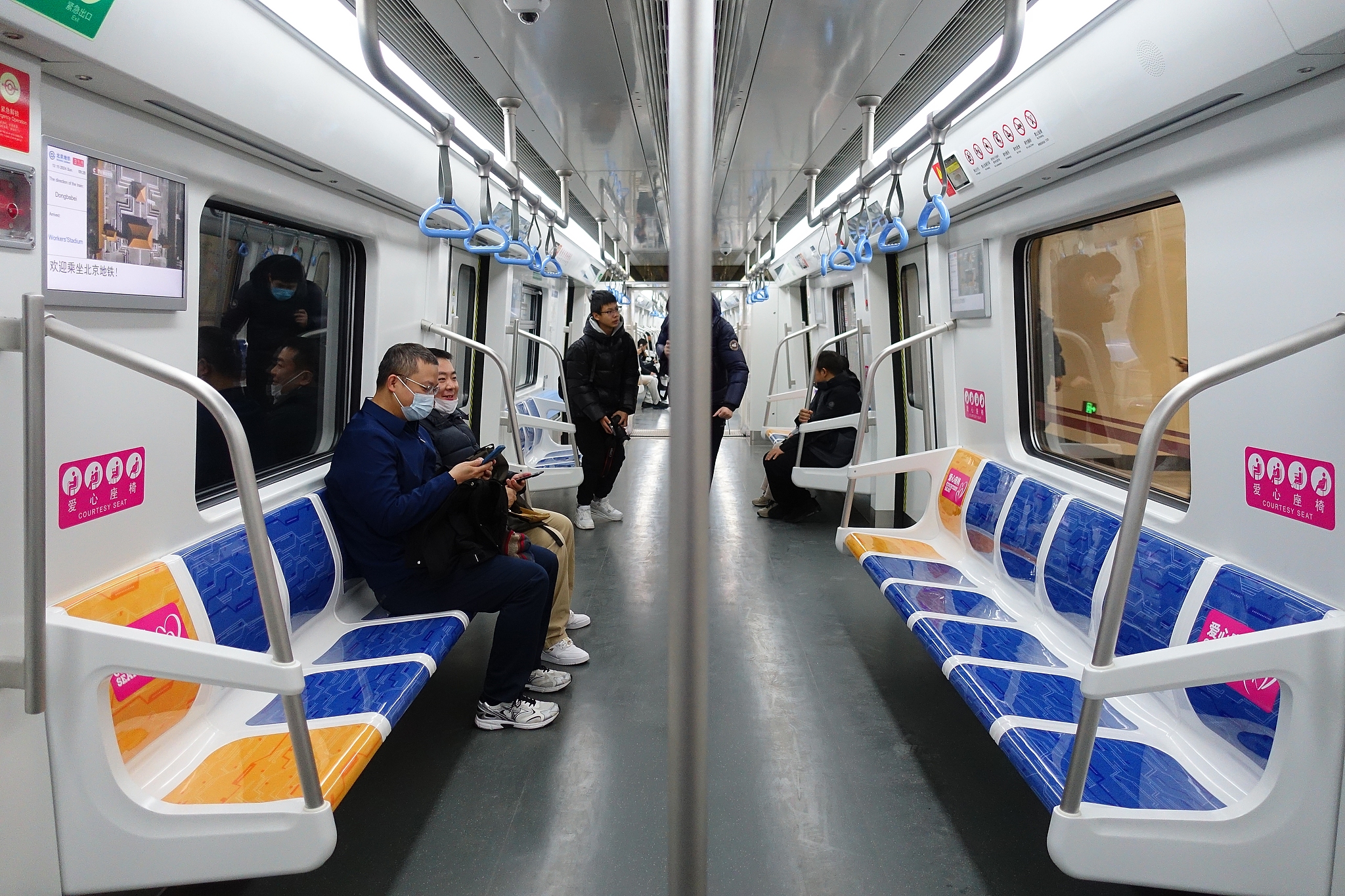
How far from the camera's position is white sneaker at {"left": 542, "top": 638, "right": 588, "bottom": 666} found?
144 inches

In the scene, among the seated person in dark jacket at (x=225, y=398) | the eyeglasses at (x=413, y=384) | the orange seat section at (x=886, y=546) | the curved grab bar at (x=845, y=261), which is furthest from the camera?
the curved grab bar at (x=845, y=261)

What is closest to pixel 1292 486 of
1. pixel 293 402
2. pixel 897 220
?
pixel 897 220

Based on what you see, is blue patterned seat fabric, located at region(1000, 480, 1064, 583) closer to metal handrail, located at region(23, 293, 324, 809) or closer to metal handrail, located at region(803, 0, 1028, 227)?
metal handrail, located at region(803, 0, 1028, 227)

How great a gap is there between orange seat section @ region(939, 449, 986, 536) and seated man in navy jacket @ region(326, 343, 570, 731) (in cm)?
232

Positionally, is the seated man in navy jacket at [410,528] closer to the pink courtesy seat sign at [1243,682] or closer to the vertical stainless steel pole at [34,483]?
the vertical stainless steel pole at [34,483]

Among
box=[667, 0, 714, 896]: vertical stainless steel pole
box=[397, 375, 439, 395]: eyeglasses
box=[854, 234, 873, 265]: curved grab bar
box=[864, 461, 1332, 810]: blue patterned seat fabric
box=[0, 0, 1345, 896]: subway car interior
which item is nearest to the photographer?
box=[667, 0, 714, 896]: vertical stainless steel pole

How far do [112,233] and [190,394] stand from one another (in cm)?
83

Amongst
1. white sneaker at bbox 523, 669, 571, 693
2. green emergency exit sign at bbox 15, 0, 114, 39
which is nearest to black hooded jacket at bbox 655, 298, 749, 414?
white sneaker at bbox 523, 669, 571, 693

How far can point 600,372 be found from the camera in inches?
241

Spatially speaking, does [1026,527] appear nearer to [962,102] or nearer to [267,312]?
[962,102]

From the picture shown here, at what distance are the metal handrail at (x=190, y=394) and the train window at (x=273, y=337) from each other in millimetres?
1105

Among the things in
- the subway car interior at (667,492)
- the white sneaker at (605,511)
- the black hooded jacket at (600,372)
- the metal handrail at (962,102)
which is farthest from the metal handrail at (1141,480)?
the white sneaker at (605,511)

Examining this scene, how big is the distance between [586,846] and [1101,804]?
1.40m

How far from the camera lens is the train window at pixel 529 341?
25.7 ft
